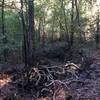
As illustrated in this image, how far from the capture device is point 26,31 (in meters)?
11.4

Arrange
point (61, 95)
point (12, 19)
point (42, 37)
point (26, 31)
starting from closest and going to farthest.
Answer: point (61, 95)
point (26, 31)
point (12, 19)
point (42, 37)

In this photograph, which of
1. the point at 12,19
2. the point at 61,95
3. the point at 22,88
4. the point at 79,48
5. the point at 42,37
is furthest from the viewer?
the point at 42,37

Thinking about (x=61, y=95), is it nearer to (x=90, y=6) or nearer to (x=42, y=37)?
(x=90, y=6)

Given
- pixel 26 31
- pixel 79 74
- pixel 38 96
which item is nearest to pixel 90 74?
pixel 79 74

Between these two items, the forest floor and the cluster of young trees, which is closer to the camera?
Answer: the forest floor

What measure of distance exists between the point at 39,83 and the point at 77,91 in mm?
1536

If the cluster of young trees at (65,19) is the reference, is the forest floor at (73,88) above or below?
below

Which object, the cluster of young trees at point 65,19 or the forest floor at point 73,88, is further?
the cluster of young trees at point 65,19

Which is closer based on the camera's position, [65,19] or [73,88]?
[73,88]

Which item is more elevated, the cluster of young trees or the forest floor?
the cluster of young trees

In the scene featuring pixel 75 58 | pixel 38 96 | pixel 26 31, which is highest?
pixel 26 31

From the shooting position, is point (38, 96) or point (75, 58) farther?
point (75, 58)

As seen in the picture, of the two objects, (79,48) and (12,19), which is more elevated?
(12,19)

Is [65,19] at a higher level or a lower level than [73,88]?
higher
